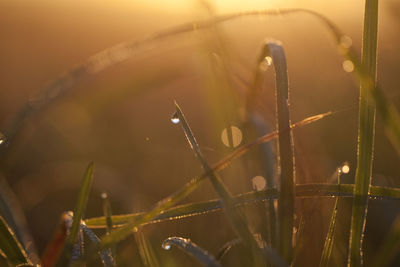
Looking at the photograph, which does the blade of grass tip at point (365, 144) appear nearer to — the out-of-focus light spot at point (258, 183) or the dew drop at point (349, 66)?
the dew drop at point (349, 66)

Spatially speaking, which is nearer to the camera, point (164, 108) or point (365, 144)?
point (365, 144)

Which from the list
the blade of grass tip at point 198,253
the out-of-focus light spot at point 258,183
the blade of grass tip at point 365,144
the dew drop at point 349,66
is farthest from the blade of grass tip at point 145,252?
the dew drop at point 349,66

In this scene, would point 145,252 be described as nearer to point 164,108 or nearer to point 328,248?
point 328,248

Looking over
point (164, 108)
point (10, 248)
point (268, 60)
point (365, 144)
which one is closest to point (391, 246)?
point (365, 144)

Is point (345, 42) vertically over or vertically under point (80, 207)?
over

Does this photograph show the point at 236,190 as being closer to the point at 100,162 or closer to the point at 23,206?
the point at 23,206

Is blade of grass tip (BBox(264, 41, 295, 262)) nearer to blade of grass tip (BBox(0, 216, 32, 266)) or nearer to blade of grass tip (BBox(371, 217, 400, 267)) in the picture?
blade of grass tip (BBox(371, 217, 400, 267))

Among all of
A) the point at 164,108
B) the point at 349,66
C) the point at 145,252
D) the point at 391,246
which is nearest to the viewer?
the point at 391,246

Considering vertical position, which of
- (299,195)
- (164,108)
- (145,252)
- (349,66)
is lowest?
(145,252)
